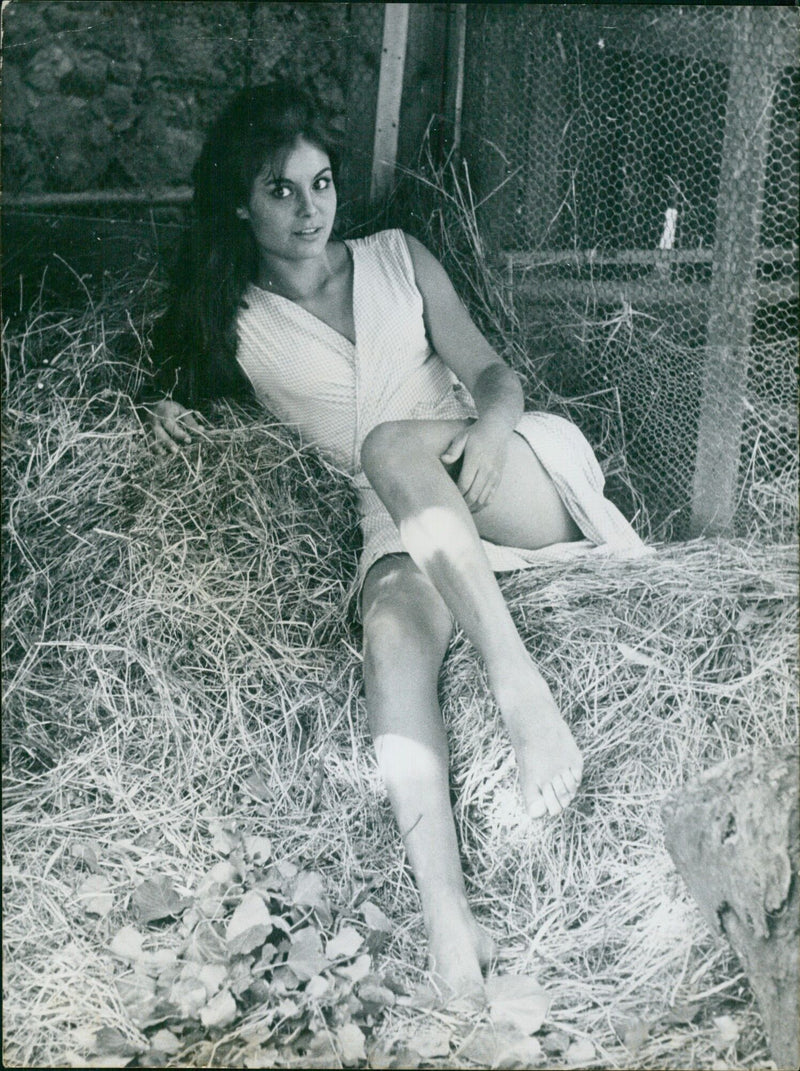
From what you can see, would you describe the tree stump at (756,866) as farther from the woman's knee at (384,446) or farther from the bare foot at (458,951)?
the woman's knee at (384,446)

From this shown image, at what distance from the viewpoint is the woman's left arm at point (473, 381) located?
2082 millimetres

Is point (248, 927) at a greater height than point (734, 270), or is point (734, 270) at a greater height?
point (734, 270)

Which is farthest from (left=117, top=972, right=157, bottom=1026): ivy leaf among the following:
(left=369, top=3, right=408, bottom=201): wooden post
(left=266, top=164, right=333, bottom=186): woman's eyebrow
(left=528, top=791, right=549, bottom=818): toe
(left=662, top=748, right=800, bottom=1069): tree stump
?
(left=369, top=3, right=408, bottom=201): wooden post

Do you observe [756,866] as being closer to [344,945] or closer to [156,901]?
[344,945]

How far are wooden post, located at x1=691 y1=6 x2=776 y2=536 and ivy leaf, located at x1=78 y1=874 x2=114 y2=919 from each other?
1.43 metres

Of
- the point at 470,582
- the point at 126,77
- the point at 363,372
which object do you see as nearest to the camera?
the point at 470,582

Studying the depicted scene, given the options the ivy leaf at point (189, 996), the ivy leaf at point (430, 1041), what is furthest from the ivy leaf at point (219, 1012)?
the ivy leaf at point (430, 1041)

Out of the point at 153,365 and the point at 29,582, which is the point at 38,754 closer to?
the point at 29,582

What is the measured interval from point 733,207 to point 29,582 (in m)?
1.58

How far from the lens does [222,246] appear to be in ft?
7.84

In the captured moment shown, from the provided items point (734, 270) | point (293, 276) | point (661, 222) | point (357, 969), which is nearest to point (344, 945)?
point (357, 969)

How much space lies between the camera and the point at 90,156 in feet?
11.1

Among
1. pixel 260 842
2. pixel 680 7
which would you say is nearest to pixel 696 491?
pixel 680 7

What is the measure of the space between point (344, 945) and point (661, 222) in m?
1.64
